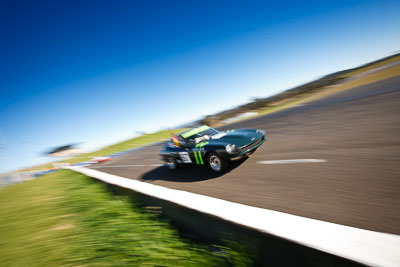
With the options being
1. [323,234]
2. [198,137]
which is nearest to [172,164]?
[198,137]

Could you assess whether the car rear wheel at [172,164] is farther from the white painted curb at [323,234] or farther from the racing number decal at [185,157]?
the white painted curb at [323,234]

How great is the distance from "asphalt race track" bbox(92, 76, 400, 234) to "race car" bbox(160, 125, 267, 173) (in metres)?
0.37

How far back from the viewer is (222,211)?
2035 mm

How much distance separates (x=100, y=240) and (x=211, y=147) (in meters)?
3.18

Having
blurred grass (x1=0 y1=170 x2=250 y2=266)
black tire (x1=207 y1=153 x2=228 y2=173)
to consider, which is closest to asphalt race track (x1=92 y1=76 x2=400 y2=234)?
black tire (x1=207 y1=153 x2=228 y2=173)

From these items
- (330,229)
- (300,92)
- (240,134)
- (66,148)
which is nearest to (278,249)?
(330,229)

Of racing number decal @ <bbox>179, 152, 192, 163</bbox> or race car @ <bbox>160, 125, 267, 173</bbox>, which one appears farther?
racing number decal @ <bbox>179, 152, 192, 163</bbox>

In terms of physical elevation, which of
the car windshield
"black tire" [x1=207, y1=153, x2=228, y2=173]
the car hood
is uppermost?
the car windshield

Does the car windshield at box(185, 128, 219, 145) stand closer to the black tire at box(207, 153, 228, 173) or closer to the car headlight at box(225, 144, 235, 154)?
the black tire at box(207, 153, 228, 173)

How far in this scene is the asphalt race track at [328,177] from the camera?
101 inches

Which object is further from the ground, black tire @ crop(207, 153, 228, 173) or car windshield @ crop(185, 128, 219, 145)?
car windshield @ crop(185, 128, 219, 145)

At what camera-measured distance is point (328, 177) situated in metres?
3.52

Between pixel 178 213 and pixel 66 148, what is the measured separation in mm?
46784

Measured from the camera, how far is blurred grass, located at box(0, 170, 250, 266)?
2.06 meters
